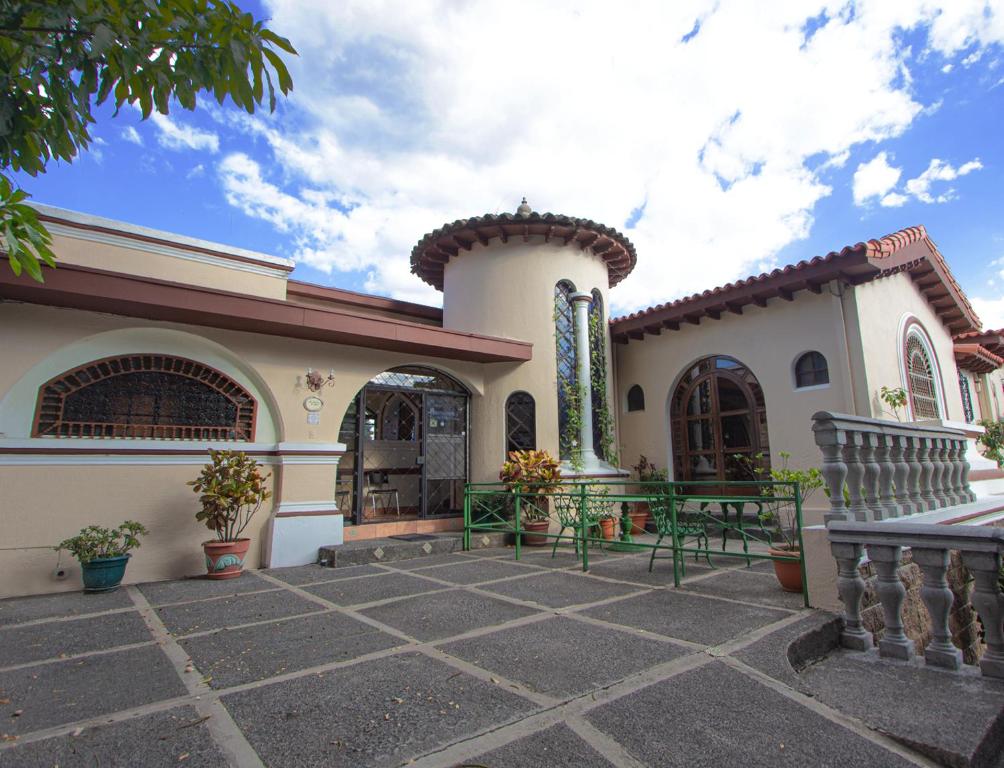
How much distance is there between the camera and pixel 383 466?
9.30 meters

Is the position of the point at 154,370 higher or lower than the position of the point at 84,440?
higher

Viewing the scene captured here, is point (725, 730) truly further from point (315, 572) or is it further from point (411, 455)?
point (411, 455)

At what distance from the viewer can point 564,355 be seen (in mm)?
9062

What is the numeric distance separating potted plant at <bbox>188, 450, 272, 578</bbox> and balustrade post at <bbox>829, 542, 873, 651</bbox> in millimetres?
5431

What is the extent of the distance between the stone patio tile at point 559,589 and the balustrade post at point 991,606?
7.95 ft

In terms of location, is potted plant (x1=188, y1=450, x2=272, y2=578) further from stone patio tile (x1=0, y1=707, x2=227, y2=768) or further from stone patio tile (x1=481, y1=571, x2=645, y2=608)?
stone patio tile (x1=0, y1=707, x2=227, y2=768)

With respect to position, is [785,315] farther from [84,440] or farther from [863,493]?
[84,440]

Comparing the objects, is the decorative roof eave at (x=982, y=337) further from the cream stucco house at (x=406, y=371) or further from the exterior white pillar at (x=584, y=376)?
the exterior white pillar at (x=584, y=376)

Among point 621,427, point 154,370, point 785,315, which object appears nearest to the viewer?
point 154,370

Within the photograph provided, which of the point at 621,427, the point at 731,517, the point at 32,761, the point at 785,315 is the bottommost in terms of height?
the point at 32,761

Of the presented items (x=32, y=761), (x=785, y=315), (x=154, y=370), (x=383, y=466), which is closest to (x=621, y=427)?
(x=785, y=315)

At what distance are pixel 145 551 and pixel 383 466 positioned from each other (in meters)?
4.02

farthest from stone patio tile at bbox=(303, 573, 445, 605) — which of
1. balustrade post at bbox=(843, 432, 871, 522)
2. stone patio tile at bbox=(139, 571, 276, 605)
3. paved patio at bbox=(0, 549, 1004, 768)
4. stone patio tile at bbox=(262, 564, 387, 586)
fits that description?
balustrade post at bbox=(843, 432, 871, 522)

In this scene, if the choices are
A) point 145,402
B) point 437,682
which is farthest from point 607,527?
point 145,402
